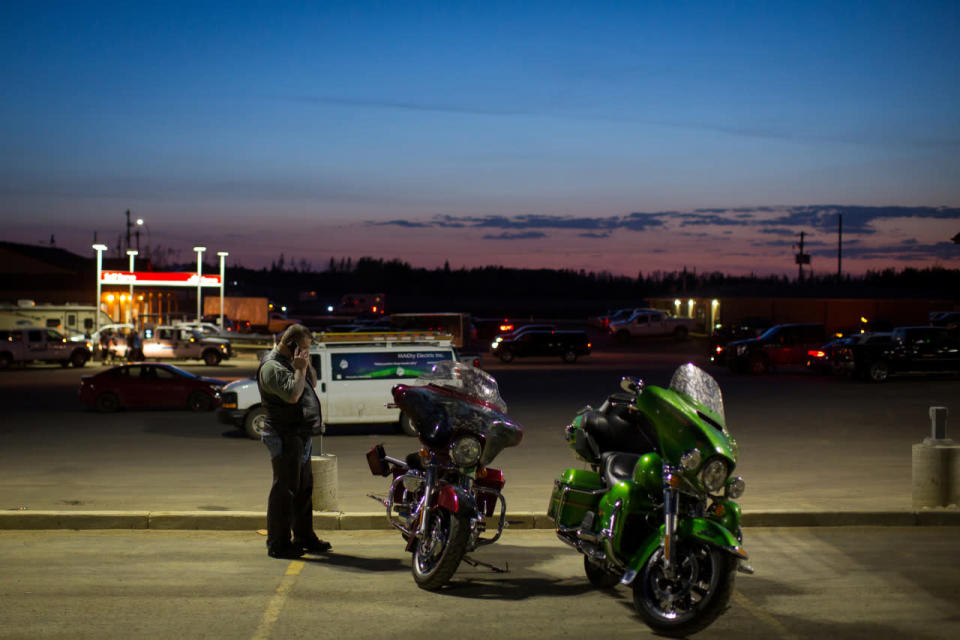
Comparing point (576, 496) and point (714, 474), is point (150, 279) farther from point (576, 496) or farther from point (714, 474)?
point (714, 474)

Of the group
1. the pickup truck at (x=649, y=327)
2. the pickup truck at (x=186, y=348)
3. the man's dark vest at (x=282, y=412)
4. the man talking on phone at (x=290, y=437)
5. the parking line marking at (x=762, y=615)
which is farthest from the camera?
the pickup truck at (x=649, y=327)

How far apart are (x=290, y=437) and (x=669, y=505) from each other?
367cm

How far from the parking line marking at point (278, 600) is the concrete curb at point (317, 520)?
1.45 m

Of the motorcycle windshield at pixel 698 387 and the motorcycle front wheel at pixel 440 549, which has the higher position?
the motorcycle windshield at pixel 698 387

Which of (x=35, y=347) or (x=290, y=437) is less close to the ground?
(x=290, y=437)

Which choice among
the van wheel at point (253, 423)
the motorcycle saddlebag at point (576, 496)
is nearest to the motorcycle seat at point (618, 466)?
the motorcycle saddlebag at point (576, 496)

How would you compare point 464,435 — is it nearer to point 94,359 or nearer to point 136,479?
point 136,479

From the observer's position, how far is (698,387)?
6.57m

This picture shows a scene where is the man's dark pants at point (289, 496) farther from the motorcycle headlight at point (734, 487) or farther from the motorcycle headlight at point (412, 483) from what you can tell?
the motorcycle headlight at point (734, 487)

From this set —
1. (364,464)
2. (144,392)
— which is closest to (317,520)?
(364,464)

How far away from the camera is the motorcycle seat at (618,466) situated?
673 cm

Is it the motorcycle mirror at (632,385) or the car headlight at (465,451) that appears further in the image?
the car headlight at (465,451)

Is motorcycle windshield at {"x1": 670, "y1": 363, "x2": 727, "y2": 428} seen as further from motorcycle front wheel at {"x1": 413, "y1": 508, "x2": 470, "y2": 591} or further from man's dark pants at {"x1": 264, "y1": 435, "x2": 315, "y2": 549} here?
man's dark pants at {"x1": 264, "y1": 435, "x2": 315, "y2": 549}

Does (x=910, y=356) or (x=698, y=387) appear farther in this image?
(x=910, y=356)
